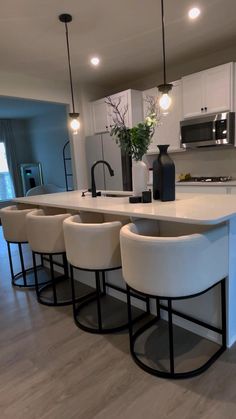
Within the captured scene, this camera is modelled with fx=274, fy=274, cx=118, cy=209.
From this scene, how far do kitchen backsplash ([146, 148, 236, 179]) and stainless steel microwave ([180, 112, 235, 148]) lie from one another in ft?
1.02

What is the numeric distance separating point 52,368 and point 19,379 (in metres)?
0.20

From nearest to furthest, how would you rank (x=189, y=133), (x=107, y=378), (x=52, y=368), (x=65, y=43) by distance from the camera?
(x=107, y=378)
(x=52, y=368)
(x=65, y=43)
(x=189, y=133)

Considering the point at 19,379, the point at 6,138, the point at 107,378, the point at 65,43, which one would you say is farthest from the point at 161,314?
the point at 6,138

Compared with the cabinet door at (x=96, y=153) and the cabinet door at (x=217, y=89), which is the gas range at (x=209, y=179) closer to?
the cabinet door at (x=217, y=89)

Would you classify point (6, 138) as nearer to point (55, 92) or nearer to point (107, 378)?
point (55, 92)

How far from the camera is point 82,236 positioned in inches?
72.9

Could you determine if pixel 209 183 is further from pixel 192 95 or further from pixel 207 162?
pixel 192 95

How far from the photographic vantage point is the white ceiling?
2.50m

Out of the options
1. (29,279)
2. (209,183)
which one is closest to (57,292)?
(29,279)

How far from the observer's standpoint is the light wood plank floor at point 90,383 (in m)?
1.39

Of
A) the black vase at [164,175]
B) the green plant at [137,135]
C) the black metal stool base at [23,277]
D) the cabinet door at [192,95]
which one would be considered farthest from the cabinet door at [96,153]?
the black vase at [164,175]

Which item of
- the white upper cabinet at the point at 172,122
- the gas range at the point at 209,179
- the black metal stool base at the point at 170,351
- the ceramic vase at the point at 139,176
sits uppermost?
the white upper cabinet at the point at 172,122

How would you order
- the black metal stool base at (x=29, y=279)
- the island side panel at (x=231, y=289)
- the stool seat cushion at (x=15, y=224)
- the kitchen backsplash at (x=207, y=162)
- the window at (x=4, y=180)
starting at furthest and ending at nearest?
the window at (x=4, y=180) < the kitchen backsplash at (x=207, y=162) < the black metal stool base at (x=29, y=279) < the stool seat cushion at (x=15, y=224) < the island side panel at (x=231, y=289)

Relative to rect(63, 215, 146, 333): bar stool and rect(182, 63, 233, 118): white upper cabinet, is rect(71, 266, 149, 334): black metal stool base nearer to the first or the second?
rect(63, 215, 146, 333): bar stool
